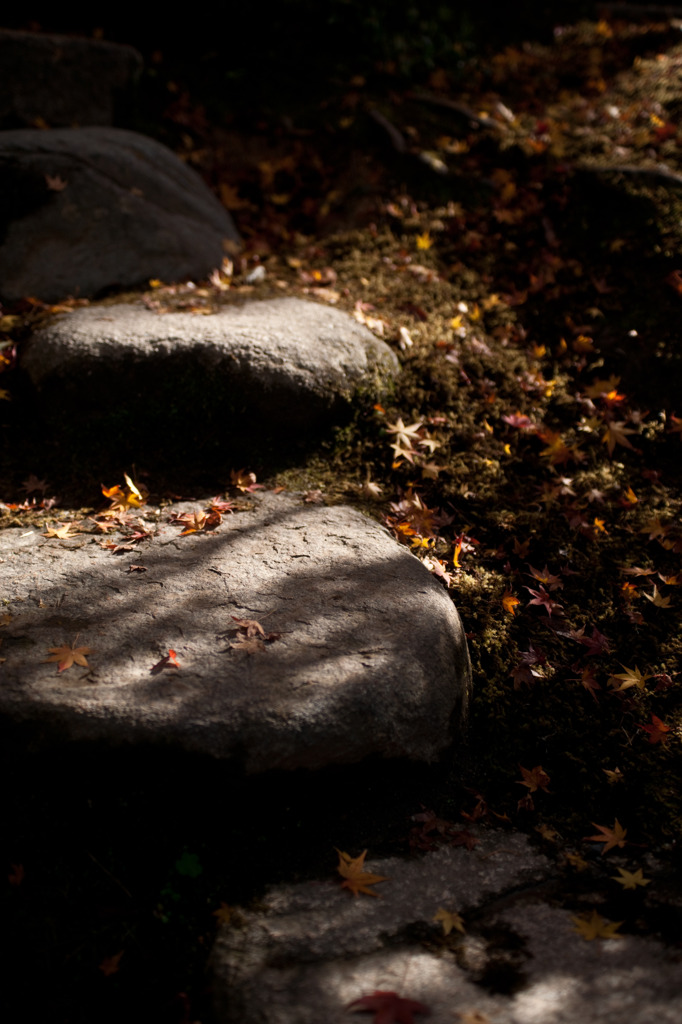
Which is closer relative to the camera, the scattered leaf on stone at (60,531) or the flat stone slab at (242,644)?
the flat stone slab at (242,644)

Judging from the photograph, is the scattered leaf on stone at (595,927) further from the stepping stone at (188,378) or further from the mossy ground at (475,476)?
the stepping stone at (188,378)

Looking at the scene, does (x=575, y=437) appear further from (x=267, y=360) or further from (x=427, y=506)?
(x=267, y=360)

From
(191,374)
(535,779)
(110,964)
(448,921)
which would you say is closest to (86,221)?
(191,374)

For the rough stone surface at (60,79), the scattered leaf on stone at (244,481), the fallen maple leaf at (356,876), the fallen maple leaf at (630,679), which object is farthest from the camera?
the rough stone surface at (60,79)

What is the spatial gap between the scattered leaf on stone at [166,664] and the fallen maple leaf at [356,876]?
0.93m

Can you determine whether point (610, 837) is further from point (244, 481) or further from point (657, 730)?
point (244, 481)

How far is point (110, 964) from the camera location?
204cm

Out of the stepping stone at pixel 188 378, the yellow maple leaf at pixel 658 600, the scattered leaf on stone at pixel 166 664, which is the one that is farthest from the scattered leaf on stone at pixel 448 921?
the stepping stone at pixel 188 378

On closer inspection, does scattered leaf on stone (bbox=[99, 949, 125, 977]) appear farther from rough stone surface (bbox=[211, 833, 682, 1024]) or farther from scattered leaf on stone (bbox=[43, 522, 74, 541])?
scattered leaf on stone (bbox=[43, 522, 74, 541])

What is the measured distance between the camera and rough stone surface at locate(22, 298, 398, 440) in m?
3.58

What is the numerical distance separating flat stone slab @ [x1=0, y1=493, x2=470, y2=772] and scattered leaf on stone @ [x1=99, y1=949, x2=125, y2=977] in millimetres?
697

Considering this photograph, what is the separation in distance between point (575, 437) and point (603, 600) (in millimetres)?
1184

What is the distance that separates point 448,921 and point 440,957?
12cm

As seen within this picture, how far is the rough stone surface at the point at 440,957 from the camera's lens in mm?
1772
